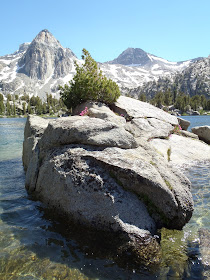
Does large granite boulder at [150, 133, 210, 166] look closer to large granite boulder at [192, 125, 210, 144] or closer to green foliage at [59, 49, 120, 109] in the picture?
large granite boulder at [192, 125, 210, 144]

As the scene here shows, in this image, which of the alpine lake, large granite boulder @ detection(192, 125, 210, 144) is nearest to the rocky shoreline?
the alpine lake

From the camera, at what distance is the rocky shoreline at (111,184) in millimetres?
6328

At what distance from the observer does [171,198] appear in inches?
272

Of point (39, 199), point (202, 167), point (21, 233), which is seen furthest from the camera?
point (202, 167)

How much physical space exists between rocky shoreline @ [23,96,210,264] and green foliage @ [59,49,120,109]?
13349 millimetres

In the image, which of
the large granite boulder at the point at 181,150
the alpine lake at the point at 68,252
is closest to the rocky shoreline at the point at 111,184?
the alpine lake at the point at 68,252

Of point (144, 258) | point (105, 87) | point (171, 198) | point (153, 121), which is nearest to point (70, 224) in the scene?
point (144, 258)

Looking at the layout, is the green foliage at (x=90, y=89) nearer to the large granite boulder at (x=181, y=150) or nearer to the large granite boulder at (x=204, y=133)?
the large granite boulder at (x=181, y=150)

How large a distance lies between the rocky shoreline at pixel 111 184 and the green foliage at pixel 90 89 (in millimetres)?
13349

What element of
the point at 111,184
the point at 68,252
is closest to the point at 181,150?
the point at 111,184

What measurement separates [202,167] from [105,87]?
1172 centimetres

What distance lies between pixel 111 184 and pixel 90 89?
1603 cm

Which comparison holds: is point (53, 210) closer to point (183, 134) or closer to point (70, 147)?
point (70, 147)

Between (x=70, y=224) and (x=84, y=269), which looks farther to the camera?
(x=70, y=224)
